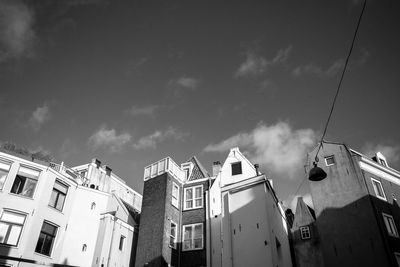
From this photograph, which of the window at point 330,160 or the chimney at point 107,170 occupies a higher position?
the chimney at point 107,170

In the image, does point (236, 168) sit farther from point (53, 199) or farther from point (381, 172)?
point (53, 199)

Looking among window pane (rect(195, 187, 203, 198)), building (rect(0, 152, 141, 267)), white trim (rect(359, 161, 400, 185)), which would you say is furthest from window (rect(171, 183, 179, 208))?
white trim (rect(359, 161, 400, 185))

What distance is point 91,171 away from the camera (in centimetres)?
3416

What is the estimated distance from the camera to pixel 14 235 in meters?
21.2

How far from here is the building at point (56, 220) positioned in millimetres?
21453

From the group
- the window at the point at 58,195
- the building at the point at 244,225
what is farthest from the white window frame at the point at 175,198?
the window at the point at 58,195

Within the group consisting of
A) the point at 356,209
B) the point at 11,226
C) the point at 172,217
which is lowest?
the point at 11,226

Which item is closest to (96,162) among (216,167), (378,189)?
(216,167)

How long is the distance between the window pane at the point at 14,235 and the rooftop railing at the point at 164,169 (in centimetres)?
1096

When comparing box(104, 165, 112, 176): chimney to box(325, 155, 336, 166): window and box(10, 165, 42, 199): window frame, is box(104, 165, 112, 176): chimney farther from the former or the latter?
box(325, 155, 336, 166): window

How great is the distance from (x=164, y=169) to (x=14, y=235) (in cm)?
1221

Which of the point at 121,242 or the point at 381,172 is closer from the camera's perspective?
the point at 121,242

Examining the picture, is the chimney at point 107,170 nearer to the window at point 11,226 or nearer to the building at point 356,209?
the window at point 11,226

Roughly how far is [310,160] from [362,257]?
34.3ft
